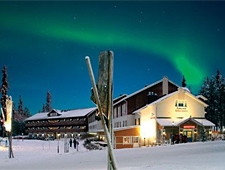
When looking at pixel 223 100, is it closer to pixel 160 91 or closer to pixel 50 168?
pixel 160 91

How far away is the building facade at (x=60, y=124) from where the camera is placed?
321 ft

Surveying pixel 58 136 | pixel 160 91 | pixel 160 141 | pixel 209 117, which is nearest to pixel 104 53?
pixel 160 141

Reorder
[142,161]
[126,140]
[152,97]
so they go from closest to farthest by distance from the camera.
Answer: [142,161] < [126,140] < [152,97]

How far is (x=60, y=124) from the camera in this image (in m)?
103

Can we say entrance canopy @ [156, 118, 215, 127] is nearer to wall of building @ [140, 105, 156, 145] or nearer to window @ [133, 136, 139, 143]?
wall of building @ [140, 105, 156, 145]

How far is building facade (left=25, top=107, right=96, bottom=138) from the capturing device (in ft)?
321

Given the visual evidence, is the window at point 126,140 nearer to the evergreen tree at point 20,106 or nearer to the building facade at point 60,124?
the building facade at point 60,124

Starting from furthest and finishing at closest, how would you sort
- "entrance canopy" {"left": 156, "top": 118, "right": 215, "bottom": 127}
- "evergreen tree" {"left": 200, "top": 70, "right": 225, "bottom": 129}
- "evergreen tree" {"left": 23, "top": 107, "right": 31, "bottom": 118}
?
"evergreen tree" {"left": 23, "top": 107, "right": 31, "bottom": 118}, "evergreen tree" {"left": 200, "top": 70, "right": 225, "bottom": 129}, "entrance canopy" {"left": 156, "top": 118, "right": 215, "bottom": 127}

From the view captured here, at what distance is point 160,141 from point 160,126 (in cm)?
248

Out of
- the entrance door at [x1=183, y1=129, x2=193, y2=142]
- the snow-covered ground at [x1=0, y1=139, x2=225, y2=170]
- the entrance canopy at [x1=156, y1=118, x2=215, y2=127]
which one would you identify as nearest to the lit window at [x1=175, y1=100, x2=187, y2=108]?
the entrance canopy at [x1=156, y1=118, x2=215, y2=127]

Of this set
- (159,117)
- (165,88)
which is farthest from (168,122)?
(165,88)

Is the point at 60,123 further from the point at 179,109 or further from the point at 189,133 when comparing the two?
the point at 189,133

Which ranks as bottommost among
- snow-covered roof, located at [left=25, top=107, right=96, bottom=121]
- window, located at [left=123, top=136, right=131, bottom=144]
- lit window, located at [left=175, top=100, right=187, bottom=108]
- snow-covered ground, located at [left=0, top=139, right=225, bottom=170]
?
window, located at [left=123, top=136, right=131, bottom=144]

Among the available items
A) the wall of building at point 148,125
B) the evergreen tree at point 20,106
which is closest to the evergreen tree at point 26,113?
the evergreen tree at point 20,106
